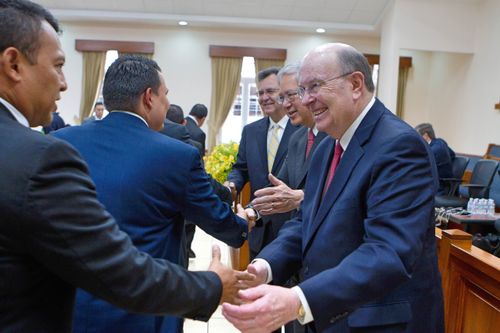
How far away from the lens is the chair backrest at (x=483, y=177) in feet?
20.4

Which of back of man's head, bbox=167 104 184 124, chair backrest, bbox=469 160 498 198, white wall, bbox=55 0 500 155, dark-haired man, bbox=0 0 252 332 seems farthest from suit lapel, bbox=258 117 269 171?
white wall, bbox=55 0 500 155

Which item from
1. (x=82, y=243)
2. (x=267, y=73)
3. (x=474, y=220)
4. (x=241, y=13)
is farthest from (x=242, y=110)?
(x=82, y=243)

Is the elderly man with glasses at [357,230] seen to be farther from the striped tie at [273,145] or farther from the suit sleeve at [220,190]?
the striped tie at [273,145]

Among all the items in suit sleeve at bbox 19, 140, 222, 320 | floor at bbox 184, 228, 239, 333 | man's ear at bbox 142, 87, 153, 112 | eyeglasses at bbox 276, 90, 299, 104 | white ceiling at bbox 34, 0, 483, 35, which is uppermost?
white ceiling at bbox 34, 0, 483, 35

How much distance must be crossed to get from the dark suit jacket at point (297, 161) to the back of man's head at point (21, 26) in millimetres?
1526

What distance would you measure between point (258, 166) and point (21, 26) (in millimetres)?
1990

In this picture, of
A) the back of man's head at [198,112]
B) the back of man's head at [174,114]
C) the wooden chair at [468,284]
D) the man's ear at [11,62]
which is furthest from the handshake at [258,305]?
the back of man's head at [198,112]

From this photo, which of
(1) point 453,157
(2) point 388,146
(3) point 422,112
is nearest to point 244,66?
(3) point 422,112

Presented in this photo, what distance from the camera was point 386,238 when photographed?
1.26 meters

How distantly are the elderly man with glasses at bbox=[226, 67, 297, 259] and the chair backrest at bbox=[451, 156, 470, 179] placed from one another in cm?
521

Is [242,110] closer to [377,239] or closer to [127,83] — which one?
[127,83]

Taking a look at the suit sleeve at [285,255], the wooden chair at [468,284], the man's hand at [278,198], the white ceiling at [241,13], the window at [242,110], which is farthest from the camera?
the window at [242,110]

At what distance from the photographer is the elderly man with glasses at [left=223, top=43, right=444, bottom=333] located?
126cm

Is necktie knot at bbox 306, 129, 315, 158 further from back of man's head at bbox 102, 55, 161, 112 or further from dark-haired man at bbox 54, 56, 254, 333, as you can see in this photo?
back of man's head at bbox 102, 55, 161, 112
